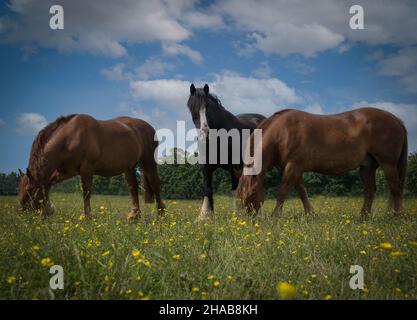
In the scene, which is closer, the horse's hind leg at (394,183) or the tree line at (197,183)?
the horse's hind leg at (394,183)

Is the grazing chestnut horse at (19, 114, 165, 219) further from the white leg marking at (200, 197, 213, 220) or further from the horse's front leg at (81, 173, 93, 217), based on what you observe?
the white leg marking at (200, 197, 213, 220)

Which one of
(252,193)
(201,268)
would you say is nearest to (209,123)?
(252,193)

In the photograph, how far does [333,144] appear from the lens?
729 cm

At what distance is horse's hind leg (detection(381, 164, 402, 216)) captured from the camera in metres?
7.49

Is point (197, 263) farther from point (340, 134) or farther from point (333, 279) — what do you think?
point (340, 134)

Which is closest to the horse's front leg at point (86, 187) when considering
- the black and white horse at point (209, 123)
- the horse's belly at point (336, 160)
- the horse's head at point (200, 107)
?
the black and white horse at point (209, 123)

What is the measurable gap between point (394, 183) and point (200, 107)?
4439 millimetres

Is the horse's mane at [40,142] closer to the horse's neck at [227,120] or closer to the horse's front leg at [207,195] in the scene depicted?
the horse's front leg at [207,195]

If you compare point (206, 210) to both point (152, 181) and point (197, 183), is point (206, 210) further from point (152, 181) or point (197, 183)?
point (197, 183)

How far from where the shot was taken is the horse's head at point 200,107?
284 inches

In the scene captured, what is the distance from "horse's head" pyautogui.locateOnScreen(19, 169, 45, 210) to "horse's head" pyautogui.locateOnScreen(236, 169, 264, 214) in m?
4.08

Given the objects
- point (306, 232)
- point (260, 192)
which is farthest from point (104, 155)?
point (306, 232)

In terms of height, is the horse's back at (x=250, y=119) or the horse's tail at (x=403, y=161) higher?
the horse's back at (x=250, y=119)
